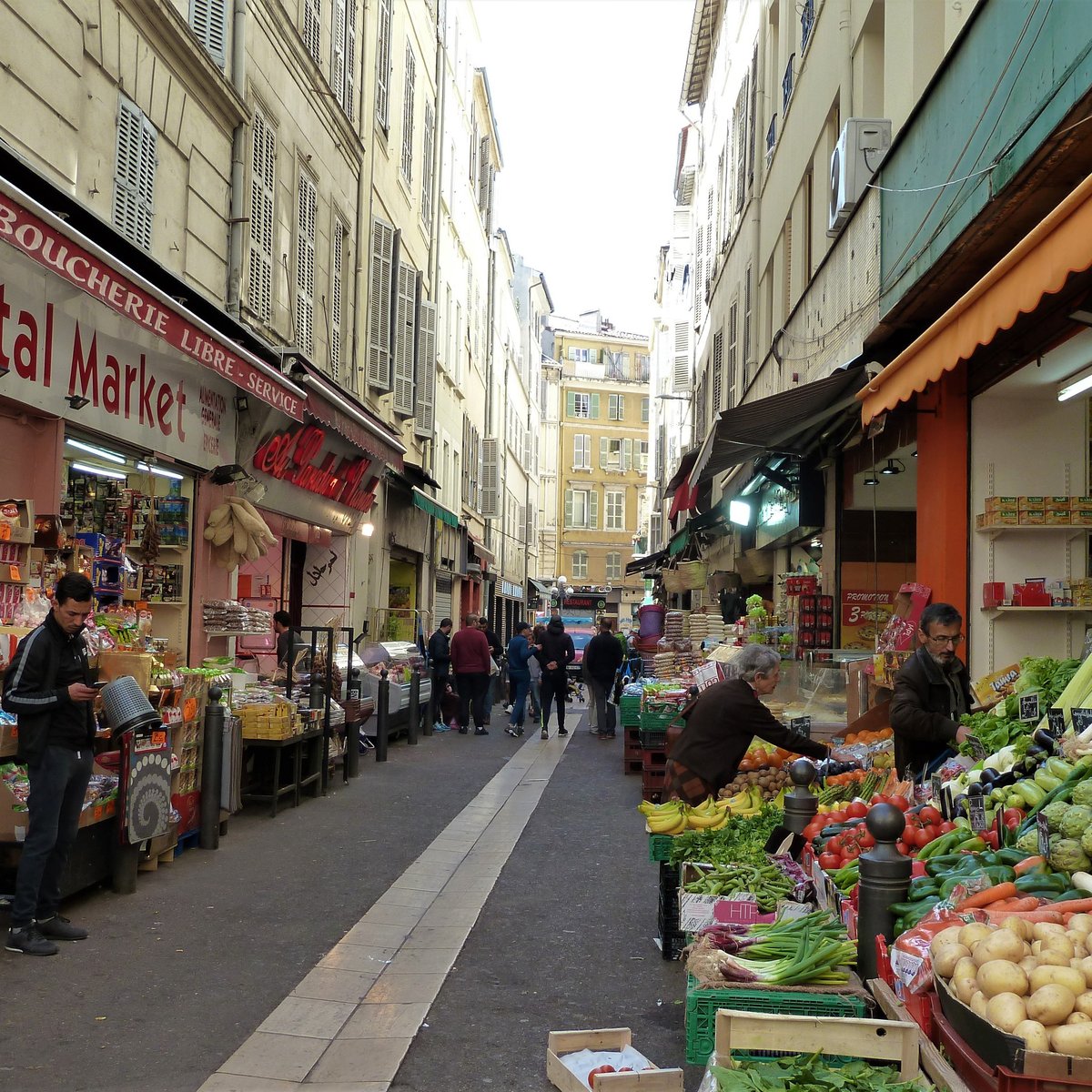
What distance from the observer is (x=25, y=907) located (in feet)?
18.5

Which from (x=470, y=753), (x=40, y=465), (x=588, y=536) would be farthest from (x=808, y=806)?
(x=588, y=536)

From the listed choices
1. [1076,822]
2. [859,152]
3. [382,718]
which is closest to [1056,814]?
[1076,822]

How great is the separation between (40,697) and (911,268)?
6606mm

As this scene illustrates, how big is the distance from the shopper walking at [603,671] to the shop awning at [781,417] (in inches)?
261

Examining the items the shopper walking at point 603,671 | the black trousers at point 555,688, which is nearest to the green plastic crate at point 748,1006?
the shopper walking at point 603,671

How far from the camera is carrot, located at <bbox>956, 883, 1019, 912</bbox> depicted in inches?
151

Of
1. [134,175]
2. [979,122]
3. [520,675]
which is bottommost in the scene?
[520,675]

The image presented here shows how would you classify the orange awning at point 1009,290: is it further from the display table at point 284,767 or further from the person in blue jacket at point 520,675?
the person in blue jacket at point 520,675

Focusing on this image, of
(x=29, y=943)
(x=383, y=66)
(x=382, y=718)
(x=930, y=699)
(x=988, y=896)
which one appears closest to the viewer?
(x=988, y=896)

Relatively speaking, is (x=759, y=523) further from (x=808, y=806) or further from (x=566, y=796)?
(x=808, y=806)

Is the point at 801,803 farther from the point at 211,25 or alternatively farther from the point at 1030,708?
the point at 211,25

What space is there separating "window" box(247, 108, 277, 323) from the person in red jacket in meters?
6.69

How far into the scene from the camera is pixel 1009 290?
5.10 m

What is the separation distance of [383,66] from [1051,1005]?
19.6m
